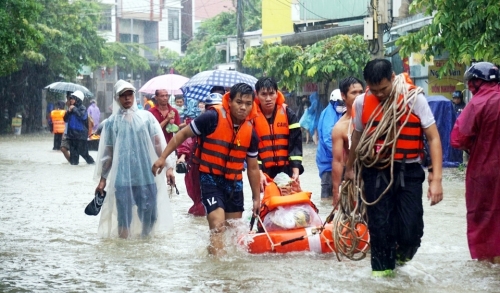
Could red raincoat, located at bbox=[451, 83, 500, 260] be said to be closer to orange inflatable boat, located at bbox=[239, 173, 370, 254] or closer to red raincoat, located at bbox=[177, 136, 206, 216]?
orange inflatable boat, located at bbox=[239, 173, 370, 254]

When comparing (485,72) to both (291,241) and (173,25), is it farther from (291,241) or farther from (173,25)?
(173,25)

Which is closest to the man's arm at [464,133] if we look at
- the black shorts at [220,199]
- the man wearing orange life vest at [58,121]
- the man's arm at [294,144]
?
the black shorts at [220,199]

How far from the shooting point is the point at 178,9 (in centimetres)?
7338

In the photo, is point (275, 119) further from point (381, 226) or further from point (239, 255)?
point (381, 226)

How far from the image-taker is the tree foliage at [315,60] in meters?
25.4

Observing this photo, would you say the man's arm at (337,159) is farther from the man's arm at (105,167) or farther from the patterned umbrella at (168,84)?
the patterned umbrella at (168,84)

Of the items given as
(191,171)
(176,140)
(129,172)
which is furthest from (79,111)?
(176,140)

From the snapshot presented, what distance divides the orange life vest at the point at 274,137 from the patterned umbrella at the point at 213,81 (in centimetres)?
367

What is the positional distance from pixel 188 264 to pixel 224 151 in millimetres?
1008

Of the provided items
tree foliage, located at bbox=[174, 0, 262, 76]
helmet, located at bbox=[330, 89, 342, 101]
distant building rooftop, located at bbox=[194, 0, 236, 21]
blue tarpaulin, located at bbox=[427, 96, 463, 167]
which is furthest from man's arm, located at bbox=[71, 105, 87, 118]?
distant building rooftop, located at bbox=[194, 0, 236, 21]

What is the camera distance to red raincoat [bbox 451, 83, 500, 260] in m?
7.19

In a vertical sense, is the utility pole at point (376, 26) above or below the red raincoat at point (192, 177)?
above

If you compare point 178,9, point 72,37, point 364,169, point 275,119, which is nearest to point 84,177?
point 275,119

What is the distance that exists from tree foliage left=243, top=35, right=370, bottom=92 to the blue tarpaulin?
6090 mm
